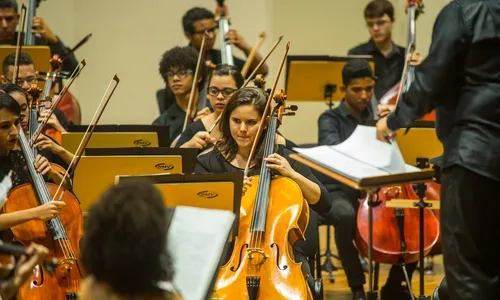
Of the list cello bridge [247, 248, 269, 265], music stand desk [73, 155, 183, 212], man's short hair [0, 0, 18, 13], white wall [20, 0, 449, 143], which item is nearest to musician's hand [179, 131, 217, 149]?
music stand desk [73, 155, 183, 212]

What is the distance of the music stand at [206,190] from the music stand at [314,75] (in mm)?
1767

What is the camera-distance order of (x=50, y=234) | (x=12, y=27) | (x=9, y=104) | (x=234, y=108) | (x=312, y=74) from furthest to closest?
(x=12, y=27) → (x=312, y=74) → (x=234, y=108) → (x=9, y=104) → (x=50, y=234)

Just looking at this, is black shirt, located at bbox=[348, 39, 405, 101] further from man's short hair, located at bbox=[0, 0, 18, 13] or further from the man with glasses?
man's short hair, located at bbox=[0, 0, 18, 13]

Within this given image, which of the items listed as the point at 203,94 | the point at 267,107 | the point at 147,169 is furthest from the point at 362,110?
the point at 147,169

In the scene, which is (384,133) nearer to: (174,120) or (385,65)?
(174,120)

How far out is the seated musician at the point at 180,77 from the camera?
14.1 feet

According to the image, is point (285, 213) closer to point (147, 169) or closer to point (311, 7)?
point (147, 169)

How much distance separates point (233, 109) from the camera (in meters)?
3.16

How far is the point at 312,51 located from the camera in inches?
241

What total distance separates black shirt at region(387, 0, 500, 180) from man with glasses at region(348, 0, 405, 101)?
281 centimetres

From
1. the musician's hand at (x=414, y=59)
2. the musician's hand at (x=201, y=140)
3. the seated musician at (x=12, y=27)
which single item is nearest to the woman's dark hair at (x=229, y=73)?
the musician's hand at (x=201, y=140)

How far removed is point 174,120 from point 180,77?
236mm

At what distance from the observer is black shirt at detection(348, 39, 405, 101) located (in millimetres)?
4816

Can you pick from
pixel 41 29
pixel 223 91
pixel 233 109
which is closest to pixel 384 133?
pixel 233 109
